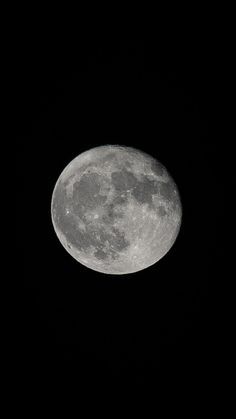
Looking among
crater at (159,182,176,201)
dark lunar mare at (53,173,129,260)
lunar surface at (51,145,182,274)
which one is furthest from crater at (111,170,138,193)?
crater at (159,182,176,201)

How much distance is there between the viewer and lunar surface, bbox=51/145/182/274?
5625 millimetres

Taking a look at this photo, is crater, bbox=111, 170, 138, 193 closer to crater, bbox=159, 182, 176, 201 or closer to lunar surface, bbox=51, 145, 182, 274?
lunar surface, bbox=51, 145, 182, 274

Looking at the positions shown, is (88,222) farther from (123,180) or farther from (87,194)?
(123,180)

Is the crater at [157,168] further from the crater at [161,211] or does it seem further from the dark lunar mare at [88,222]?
the dark lunar mare at [88,222]

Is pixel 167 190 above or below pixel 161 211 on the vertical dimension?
above

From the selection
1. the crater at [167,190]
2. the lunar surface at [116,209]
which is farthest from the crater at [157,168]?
the crater at [167,190]

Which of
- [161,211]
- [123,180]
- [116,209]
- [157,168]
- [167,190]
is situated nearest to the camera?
[116,209]

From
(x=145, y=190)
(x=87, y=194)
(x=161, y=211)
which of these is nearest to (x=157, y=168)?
(x=145, y=190)

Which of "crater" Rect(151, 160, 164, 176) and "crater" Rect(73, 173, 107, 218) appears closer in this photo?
"crater" Rect(73, 173, 107, 218)

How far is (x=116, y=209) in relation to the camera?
18.3 ft

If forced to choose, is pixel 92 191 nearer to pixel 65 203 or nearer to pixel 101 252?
pixel 65 203

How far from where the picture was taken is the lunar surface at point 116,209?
5625mm

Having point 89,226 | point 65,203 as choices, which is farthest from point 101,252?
point 65,203

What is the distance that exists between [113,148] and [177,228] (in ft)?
5.05
